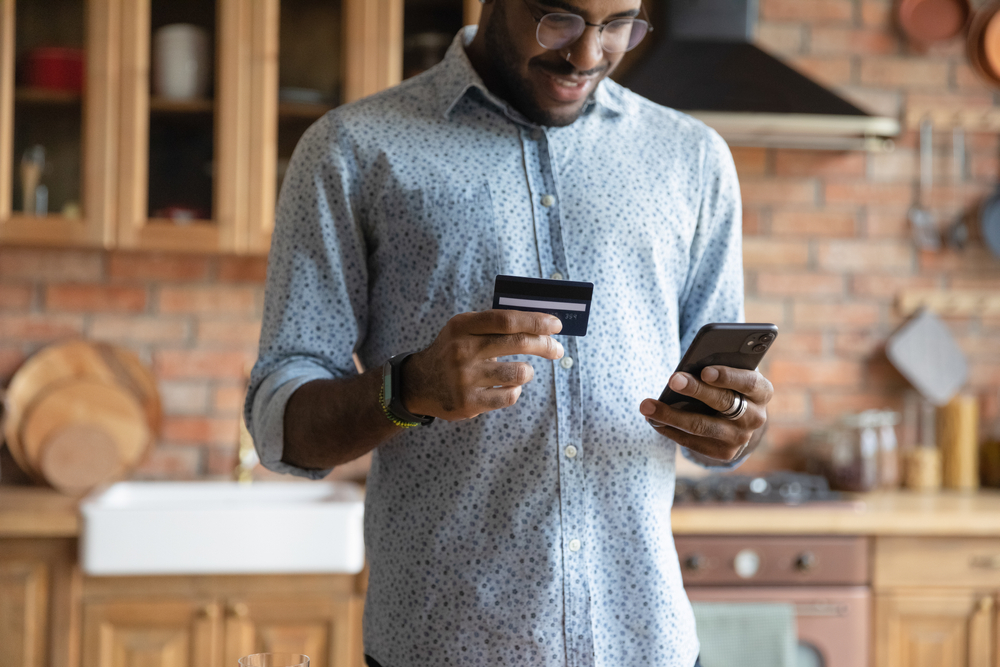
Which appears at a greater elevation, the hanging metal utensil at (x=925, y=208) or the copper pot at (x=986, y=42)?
the copper pot at (x=986, y=42)

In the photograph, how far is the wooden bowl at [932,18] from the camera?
2621mm

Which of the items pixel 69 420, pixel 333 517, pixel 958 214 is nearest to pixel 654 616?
pixel 333 517

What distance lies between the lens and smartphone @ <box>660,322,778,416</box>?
886 millimetres

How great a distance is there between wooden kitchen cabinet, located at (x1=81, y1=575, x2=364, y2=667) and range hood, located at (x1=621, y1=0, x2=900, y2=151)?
1359mm

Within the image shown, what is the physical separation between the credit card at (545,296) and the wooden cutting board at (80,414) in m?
1.80

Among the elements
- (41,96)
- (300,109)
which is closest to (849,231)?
(300,109)

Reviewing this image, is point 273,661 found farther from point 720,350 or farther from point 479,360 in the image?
point 720,350

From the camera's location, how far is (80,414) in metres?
2.36

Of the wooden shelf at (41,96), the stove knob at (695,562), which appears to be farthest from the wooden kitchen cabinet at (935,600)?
the wooden shelf at (41,96)

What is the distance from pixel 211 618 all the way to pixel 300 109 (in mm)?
1220

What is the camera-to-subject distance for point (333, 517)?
193 cm

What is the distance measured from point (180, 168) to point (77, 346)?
58 centimetres

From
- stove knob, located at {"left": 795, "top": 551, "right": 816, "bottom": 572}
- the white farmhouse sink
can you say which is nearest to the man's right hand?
the white farmhouse sink

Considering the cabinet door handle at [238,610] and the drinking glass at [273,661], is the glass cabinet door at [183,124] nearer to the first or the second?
the cabinet door handle at [238,610]
